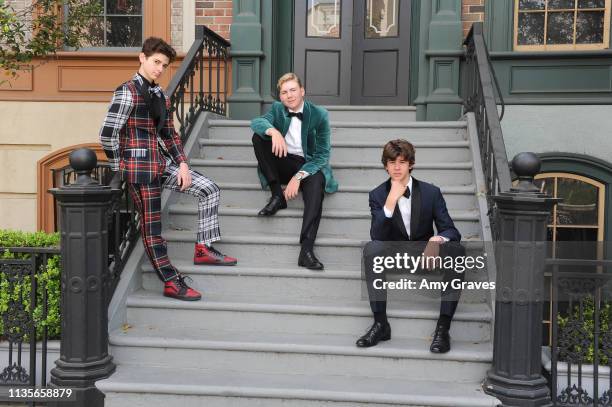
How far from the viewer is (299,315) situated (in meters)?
4.22

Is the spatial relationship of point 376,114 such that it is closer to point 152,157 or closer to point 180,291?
point 152,157

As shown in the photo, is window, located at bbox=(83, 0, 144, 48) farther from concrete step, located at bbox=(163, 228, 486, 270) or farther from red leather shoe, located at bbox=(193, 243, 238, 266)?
red leather shoe, located at bbox=(193, 243, 238, 266)

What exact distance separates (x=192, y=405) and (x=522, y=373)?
78.2 inches

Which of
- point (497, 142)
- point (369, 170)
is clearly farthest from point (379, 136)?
point (497, 142)

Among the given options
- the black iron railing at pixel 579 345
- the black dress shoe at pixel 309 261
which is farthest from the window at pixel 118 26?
the black iron railing at pixel 579 345

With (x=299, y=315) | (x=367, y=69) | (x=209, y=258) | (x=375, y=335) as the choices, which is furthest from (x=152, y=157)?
(x=367, y=69)

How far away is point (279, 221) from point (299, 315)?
1048 mm

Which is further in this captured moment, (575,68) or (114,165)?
(575,68)

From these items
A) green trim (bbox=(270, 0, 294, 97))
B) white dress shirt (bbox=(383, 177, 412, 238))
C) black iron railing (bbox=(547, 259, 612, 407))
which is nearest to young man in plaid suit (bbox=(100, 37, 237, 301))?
white dress shirt (bbox=(383, 177, 412, 238))

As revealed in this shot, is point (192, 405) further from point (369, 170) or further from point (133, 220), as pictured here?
point (369, 170)

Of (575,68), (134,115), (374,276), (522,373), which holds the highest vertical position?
(575,68)

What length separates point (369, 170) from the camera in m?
5.49

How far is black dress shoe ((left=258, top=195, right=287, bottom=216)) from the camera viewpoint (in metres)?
4.95

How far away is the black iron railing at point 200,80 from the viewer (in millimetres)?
5578
